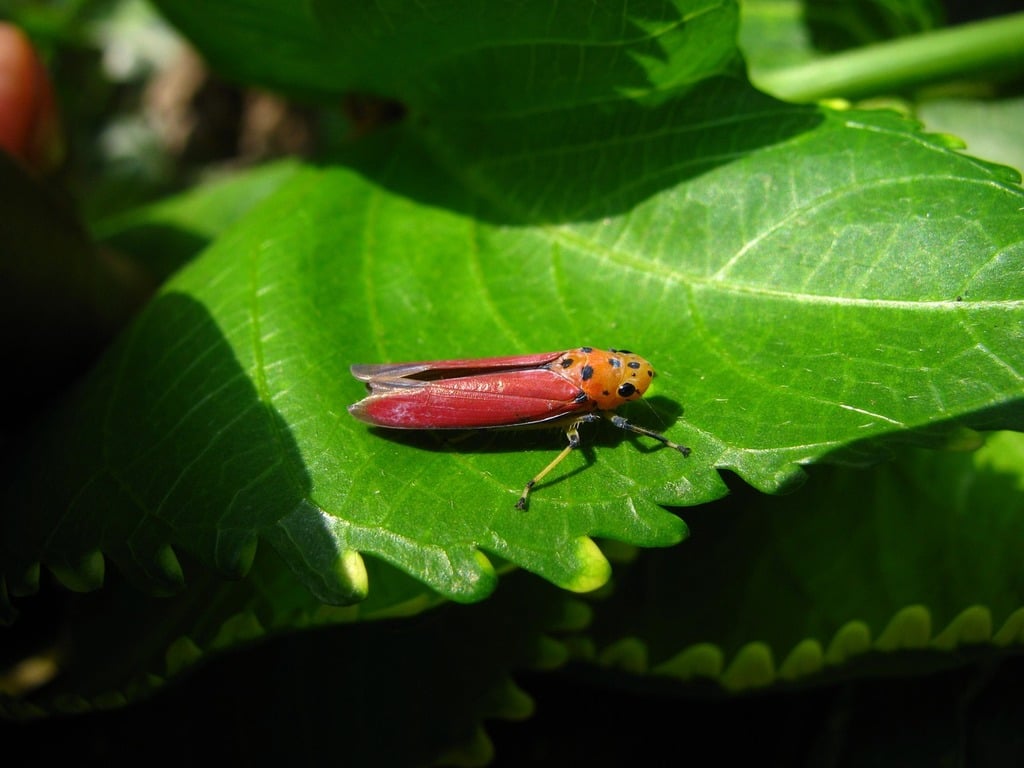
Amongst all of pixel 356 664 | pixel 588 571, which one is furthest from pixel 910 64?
pixel 356 664

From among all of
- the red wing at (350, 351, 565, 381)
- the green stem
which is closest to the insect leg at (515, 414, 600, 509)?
the red wing at (350, 351, 565, 381)

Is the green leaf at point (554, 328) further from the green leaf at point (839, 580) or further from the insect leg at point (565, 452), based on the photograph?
the green leaf at point (839, 580)

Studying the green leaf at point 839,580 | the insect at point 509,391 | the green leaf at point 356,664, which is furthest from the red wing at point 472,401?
the green leaf at point 839,580

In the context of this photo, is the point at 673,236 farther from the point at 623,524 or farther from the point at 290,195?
the point at 290,195

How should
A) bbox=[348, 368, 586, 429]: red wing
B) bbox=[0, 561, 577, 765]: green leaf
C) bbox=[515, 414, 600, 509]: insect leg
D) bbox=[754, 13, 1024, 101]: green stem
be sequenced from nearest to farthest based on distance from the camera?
bbox=[515, 414, 600, 509]: insect leg < bbox=[348, 368, 586, 429]: red wing < bbox=[0, 561, 577, 765]: green leaf < bbox=[754, 13, 1024, 101]: green stem

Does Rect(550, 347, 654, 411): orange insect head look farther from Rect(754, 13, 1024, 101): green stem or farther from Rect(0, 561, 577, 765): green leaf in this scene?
Rect(754, 13, 1024, 101): green stem

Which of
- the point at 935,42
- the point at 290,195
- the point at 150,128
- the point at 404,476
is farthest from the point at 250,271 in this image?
the point at 150,128

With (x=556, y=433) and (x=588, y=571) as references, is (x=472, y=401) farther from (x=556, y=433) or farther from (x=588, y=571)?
(x=588, y=571)
